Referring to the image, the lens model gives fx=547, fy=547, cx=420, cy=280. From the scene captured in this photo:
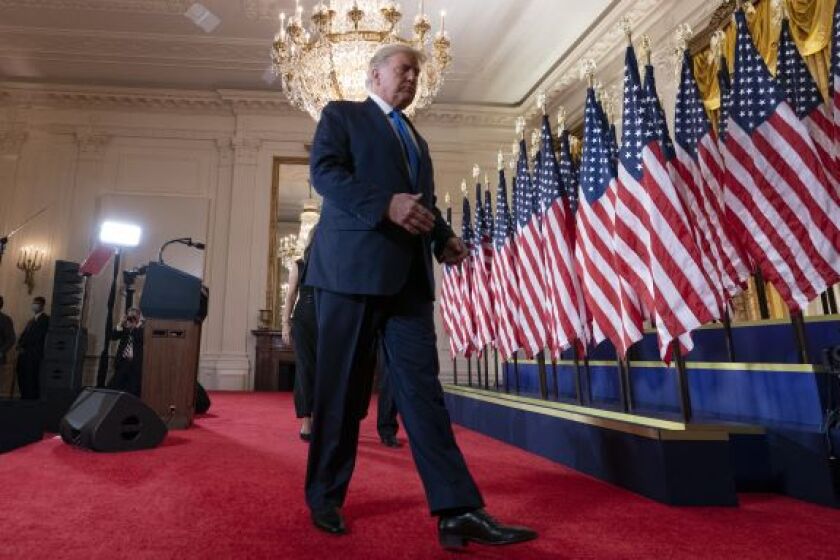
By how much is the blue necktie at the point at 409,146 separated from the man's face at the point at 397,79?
0.04m

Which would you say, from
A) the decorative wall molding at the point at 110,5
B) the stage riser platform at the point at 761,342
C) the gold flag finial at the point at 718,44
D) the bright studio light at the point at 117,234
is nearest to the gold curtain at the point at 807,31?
the gold flag finial at the point at 718,44

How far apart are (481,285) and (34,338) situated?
20.4 feet

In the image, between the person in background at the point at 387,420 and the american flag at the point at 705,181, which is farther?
the person in background at the point at 387,420

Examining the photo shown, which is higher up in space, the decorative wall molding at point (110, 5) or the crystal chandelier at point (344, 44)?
the decorative wall molding at point (110, 5)

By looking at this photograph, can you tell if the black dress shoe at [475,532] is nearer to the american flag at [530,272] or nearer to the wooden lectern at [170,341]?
the american flag at [530,272]

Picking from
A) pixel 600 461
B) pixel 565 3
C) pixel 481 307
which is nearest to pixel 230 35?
pixel 565 3

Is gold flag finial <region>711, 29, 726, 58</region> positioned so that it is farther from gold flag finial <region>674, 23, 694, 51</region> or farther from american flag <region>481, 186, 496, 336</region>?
american flag <region>481, 186, 496, 336</region>

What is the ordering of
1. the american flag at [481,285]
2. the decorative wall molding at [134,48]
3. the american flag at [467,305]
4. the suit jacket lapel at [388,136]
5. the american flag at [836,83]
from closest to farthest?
the suit jacket lapel at [388,136], the american flag at [836,83], the american flag at [481,285], the american flag at [467,305], the decorative wall molding at [134,48]

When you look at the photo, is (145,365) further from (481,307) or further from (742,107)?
(742,107)

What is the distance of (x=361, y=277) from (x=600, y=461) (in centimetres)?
134

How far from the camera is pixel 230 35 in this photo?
7.32 metres

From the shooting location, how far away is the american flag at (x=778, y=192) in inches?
88.0

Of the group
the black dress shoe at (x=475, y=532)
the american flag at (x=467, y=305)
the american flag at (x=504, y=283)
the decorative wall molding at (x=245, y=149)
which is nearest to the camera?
the black dress shoe at (x=475, y=532)

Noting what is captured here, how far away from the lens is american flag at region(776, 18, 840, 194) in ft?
7.71
